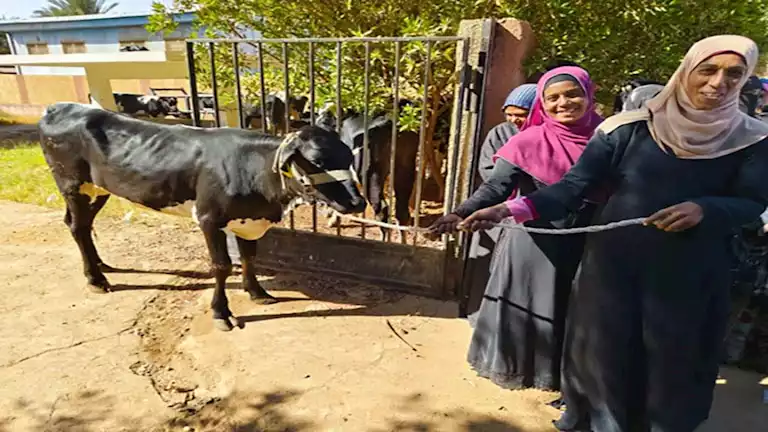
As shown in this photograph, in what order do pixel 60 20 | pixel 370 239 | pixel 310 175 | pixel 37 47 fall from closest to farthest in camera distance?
pixel 310 175 < pixel 370 239 < pixel 60 20 < pixel 37 47

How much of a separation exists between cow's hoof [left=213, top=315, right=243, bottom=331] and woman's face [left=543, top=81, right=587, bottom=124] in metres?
2.42

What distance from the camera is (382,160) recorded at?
4.96m

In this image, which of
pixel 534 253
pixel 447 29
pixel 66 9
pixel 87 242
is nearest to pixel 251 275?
pixel 87 242

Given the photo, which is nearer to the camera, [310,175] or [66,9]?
[310,175]

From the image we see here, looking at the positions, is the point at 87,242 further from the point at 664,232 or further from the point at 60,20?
the point at 60,20

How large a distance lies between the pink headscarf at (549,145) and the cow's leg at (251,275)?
207cm

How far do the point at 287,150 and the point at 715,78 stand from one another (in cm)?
206

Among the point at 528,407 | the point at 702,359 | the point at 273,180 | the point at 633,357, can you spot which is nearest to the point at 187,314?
the point at 273,180

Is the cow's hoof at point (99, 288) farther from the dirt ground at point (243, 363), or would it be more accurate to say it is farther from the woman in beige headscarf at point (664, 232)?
the woman in beige headscarf at point (664, 232)

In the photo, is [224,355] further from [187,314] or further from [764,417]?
[764,417]

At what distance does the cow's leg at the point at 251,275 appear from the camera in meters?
3.61

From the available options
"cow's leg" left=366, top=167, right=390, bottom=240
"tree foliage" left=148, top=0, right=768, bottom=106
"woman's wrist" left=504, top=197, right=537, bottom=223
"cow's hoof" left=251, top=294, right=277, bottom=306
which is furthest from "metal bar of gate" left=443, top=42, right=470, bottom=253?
"cow's leg" left=366, top=167, right=390, bottom=240

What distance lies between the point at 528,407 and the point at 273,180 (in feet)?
6.45

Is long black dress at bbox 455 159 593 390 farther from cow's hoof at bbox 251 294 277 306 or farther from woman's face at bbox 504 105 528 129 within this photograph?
cow's hoof at bbox 251 294 277 306
